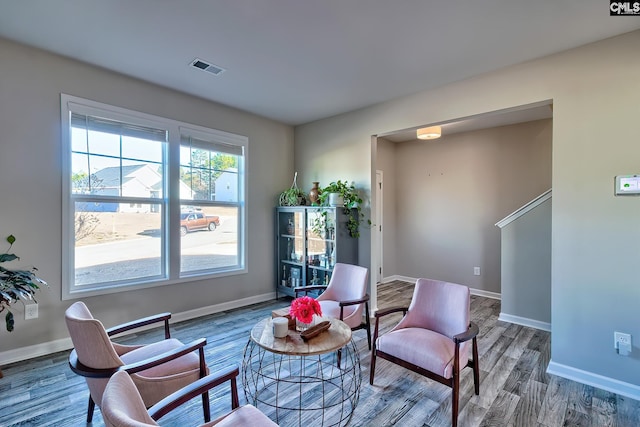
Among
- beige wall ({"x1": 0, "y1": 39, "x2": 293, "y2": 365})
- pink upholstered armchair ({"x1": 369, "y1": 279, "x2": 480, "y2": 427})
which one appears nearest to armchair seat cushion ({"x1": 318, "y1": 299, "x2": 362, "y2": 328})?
pink upholstered armchair ({"x1": 369, "y1": 279, "x2": 480, "y2": 427})

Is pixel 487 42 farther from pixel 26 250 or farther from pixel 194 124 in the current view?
pixel 26 250

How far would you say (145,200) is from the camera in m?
3.61

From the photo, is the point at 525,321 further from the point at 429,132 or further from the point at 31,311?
the point at 31,311

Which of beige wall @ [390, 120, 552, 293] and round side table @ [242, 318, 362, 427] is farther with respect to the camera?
beige wall @ [390, 120, 552, 293]

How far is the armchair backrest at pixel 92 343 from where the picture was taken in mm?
1622

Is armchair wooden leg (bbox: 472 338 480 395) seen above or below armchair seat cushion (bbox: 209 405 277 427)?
below

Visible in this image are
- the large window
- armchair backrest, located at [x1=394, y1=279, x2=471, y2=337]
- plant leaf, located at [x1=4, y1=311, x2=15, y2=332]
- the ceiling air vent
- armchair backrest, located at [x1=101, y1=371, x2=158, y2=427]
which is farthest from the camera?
the large window

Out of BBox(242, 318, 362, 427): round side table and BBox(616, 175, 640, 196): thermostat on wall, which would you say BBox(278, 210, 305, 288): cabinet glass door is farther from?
BBox(616, 175, 640, 196): thermostat on wall

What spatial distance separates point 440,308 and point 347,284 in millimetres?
1012

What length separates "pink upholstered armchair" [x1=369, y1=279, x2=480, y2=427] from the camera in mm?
2018

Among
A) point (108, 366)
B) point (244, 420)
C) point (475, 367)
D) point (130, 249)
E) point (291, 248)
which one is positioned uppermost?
point (130, 249)

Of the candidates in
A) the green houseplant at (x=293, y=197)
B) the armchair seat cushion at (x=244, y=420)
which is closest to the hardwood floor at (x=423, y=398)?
the armchair seat cushion at (x=244, y=420)

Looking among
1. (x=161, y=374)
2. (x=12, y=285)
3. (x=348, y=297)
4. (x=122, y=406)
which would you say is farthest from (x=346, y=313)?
(x=12, y=285)

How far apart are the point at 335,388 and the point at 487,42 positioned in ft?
10.4
